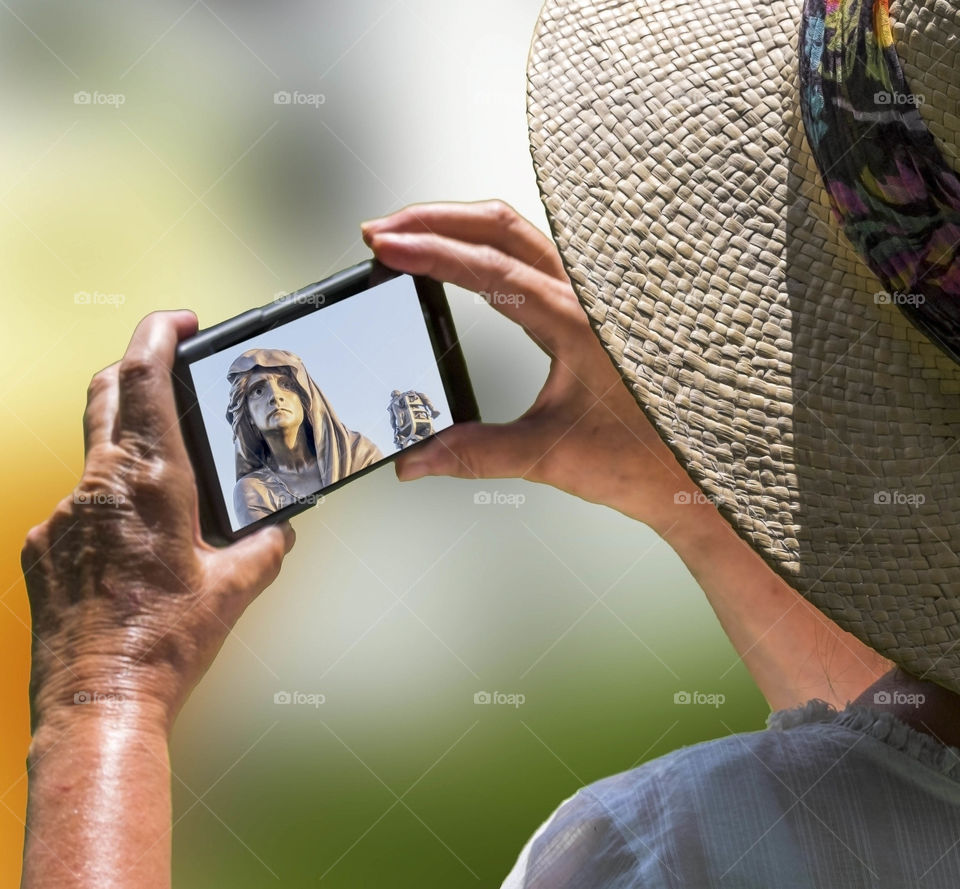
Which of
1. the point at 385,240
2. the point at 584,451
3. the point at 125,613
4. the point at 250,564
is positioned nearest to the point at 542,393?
the point at 584,451

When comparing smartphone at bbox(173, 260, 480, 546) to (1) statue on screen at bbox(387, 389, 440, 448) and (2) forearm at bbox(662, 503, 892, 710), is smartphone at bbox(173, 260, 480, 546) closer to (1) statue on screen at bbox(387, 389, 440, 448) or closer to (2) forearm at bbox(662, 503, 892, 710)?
(1) statue on screen at bbox(387, 389, 440, 448)

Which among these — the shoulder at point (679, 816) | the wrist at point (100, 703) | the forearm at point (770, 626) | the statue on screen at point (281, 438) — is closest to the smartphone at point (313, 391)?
the statue on screen at point (281, 438)

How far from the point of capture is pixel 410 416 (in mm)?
916

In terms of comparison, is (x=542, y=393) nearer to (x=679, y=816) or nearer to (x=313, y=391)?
(x=313, y=391)

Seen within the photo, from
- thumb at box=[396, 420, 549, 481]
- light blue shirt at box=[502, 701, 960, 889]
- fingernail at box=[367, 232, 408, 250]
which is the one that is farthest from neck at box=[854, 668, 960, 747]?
fingernail at box=[367, 232, 408, 250]

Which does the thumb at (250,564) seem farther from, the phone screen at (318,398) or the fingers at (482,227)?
the fingers at (482,227)

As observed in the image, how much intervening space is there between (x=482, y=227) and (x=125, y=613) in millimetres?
442

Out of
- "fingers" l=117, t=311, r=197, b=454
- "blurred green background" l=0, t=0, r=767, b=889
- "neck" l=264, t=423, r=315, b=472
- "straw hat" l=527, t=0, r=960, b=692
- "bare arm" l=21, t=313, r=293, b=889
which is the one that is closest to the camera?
"straw hat" l=527, t=0, r=960, b=692

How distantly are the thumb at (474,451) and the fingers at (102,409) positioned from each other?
10.1 inches

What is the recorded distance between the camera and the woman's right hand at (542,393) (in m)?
0.87

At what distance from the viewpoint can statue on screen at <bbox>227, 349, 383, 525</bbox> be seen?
83cm

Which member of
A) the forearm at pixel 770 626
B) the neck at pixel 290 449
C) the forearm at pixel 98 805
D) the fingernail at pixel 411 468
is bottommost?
the forearm at pixel 770 626

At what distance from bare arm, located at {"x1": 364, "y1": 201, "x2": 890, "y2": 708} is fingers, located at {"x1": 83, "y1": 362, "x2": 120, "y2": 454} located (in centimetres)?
25

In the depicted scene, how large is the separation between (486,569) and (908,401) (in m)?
0.66
